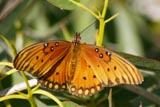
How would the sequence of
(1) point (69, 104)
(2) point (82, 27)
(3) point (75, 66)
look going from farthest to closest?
(2) point (82, 27)
(3) point (75, 66)
(1) point (69, 104)

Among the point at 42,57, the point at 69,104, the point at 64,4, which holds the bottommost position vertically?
A: the point at 69,104

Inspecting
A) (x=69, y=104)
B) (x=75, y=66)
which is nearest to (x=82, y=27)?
(x=75, y=66)

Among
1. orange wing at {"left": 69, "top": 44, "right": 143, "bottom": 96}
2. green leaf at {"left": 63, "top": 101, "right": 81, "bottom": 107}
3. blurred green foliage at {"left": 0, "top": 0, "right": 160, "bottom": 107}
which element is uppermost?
blurred green foliage at {"left": 0, "top": 0, "right": 160, "bottom": 107}

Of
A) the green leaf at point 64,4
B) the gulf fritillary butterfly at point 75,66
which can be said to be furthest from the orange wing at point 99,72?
the green leaf at point 64,4

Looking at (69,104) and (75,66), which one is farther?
(75,66)

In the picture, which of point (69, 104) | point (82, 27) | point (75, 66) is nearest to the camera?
point (69, 104)

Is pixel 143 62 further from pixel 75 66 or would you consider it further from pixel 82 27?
pixel 82 27

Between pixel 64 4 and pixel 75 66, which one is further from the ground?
pixel 64 4

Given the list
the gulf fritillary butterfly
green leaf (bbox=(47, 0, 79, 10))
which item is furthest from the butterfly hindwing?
green leaf (bbox=(47, 0, 79, 10))

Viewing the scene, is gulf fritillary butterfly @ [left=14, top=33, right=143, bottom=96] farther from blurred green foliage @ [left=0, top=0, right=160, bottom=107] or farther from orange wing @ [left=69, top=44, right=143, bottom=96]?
blurred green foliage @ [left=0, top=0, right=160, bottom=107]

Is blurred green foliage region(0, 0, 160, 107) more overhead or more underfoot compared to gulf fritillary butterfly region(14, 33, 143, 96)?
more overhead
